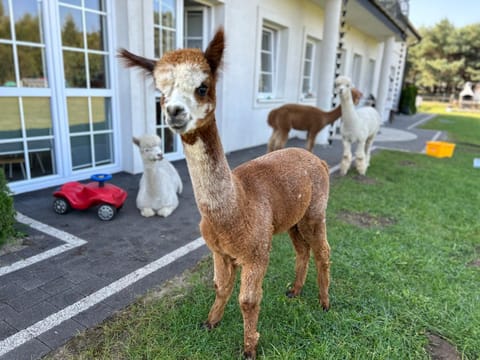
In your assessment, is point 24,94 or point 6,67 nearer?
point 6,67

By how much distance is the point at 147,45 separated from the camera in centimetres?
555

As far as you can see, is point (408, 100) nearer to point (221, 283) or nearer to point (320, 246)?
point (320, 246)

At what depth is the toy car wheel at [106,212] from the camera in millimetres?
4016

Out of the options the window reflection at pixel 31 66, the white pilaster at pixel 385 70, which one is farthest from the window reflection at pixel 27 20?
the white pilaster at pixel 385 70

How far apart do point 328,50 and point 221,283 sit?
27.4 ft

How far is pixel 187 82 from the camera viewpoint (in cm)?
138

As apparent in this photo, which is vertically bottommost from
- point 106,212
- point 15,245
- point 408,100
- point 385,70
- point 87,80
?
point 15,245

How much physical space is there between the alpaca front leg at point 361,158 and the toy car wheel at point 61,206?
5130 millimetres

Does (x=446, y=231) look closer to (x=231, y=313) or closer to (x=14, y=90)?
(x=231, y=313)

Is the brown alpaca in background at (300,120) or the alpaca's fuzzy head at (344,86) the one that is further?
the brown alpaca in background at (300,120)

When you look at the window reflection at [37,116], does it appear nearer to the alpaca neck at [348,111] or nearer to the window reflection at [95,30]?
the window reflection at [95,30]

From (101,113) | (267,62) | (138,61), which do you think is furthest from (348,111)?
(138,61)

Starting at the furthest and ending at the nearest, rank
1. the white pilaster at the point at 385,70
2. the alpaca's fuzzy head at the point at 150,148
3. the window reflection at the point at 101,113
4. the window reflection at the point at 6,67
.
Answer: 1. the white pilaster at the point at 385,70
2. the window reflection at the point at 101,113
3. the window reflection at the point at 6,67
4. the alpaca's fuzzy head at the point at 150,148

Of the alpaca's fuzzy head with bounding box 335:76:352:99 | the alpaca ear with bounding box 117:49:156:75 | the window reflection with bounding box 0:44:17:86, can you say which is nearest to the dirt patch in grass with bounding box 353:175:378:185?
the alpaca's fuzzy head with bounding box 335:76:352:99
